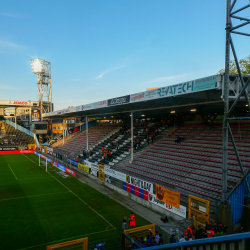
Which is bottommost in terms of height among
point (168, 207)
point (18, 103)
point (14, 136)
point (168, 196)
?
point (168, 207)

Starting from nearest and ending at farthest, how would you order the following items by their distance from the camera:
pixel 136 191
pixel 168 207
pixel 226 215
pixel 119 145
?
1. pixel 226 215
2. pixel 168 207
3. pixel 136 191
4. pixel 119 145

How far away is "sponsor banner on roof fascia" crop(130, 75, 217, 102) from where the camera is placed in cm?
1217

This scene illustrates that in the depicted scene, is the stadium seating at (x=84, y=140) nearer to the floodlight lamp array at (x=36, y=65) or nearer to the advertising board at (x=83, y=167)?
the advertising board at (x=83, y=167)

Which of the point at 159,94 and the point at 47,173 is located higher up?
the point at 159,94

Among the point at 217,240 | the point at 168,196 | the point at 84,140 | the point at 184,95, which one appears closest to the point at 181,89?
the point at 184,95

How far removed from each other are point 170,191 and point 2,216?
11.6 metres

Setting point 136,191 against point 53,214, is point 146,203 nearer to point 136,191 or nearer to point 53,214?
point 136,191

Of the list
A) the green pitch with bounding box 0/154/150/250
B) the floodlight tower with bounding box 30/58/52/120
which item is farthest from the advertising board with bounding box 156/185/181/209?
the floodlight tower with bounding box 30/58/52/120

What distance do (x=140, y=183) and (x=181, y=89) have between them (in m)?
8.33

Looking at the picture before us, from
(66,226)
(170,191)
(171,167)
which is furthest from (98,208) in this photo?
(171,167)

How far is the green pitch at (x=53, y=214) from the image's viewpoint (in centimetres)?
1188

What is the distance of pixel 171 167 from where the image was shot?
61.0 feet

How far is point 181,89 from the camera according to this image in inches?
559

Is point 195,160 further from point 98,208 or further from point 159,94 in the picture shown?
point 98,208
